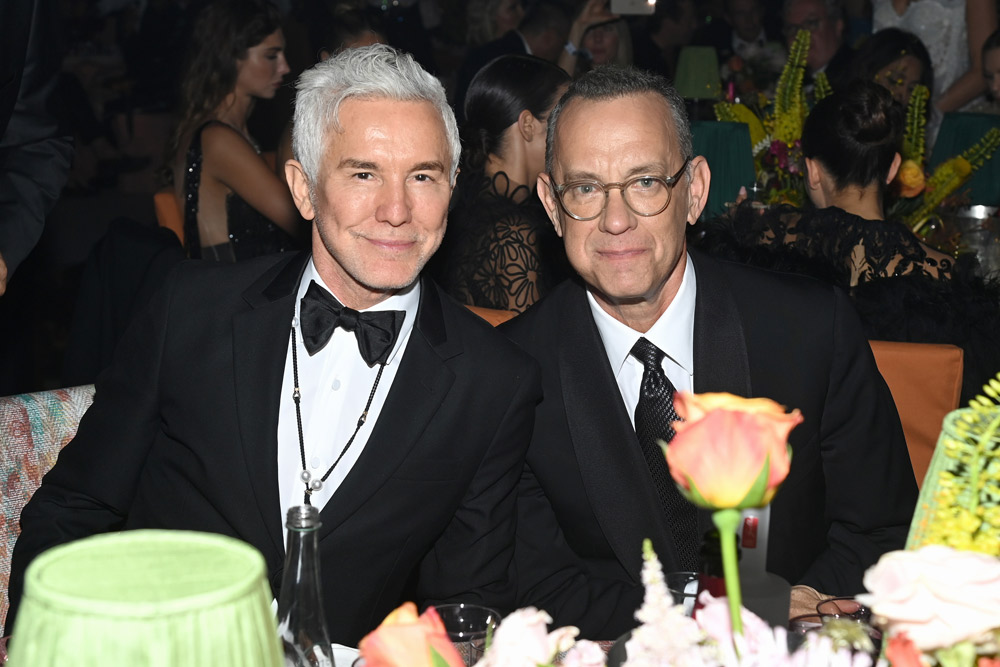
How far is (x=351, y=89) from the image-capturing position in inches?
72.9

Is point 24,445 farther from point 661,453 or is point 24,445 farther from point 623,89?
point 623,89

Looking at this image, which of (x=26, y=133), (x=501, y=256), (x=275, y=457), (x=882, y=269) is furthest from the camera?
(x=501, y=256)

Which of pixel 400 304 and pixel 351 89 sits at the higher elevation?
pixel 351 89

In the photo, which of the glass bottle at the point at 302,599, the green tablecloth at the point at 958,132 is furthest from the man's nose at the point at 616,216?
the green tablecloth at the point at 958,132

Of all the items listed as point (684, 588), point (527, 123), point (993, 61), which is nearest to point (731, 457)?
point (684, 588)

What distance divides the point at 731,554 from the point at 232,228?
388 centimetres

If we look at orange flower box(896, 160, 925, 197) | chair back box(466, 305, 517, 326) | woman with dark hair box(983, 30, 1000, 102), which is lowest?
chair back box(466, 305, 517, 326)

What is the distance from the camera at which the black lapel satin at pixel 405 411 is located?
180cm

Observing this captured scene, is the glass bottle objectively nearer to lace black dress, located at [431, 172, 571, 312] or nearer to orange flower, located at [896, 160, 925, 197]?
lace black dress, located at [431, 172, 571, 312]

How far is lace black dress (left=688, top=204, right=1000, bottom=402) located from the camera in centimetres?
260

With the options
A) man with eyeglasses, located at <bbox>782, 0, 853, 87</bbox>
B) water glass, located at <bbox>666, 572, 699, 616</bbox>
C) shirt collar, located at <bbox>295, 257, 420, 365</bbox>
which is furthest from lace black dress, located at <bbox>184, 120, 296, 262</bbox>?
man with eyeglasses, located at <bbox>782, 0, 853, 87</bbox>

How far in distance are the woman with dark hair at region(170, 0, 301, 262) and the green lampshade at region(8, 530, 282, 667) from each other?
3621 mm

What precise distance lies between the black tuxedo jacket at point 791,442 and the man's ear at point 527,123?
193 cm

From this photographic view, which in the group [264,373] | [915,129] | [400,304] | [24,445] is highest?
[915,129]
